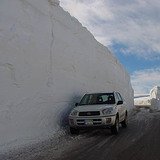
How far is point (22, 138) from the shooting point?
21.4ft

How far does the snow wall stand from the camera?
6453 mm

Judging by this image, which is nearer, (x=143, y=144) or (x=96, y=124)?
(x=143, y=144)

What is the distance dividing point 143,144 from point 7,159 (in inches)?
144

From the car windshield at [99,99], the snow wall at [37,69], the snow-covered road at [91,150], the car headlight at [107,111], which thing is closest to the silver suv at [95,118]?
the car headlight at [107,111]

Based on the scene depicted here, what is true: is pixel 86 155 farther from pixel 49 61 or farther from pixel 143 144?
pixel 49 61

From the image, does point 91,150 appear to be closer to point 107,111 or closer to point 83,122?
point 83,122

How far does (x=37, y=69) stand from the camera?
313 inches

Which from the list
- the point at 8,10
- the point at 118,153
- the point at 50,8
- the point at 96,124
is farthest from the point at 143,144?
the point at 50,8

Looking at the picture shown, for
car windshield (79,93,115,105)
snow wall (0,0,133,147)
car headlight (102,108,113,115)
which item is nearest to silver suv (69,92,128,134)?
car headlight (102,108,113,115)

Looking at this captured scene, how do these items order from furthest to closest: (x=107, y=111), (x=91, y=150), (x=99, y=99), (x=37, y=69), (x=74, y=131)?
1. (x=99, y=99)
2. (x=37, y=69)
3. (x=74, y=131)
4. (x=107, y=111)
5. (x=91, y=150)

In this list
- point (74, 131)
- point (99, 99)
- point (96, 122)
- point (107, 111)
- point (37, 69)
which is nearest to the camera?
point (96, 122)

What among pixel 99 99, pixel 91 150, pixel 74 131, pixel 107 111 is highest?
pixel 99 99

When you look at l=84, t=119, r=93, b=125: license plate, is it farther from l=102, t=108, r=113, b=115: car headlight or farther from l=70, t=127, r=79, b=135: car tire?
l=70, t=127, r=79, b=135: car tire

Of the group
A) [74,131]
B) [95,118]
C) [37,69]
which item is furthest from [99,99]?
[37,69]
